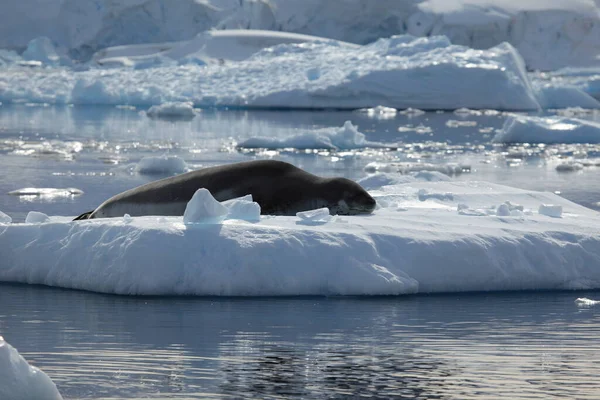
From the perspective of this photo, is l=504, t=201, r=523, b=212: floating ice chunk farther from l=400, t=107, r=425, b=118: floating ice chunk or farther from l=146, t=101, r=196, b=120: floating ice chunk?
l=400, t=107, r=425, b=118: floating ice chunk

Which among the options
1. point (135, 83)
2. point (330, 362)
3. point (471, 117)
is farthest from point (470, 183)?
point (135, 83)

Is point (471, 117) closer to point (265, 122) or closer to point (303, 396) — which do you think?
point (265, 122)

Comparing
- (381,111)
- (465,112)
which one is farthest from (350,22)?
(381,111)

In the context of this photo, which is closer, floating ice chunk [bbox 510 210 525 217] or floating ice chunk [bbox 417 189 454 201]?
floating ice chunk [bbox 510 210 525 217]

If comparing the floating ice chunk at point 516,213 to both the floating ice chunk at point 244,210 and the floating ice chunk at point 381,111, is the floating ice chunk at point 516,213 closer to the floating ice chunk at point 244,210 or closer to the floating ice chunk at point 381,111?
the floating ice chunk at point 244,210

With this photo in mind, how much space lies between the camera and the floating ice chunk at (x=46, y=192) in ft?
34.6

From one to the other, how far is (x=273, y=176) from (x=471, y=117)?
23362 millimetres

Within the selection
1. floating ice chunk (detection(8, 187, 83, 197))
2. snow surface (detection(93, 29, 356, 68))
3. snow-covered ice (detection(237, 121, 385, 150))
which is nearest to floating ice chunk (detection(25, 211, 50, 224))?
floating ice chunk (detection(8, 187, 83, 197))

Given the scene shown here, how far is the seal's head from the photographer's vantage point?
22.3 ft

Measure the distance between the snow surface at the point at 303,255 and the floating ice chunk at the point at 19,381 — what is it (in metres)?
2.21

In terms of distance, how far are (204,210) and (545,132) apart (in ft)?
51.6

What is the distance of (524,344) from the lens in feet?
15.7

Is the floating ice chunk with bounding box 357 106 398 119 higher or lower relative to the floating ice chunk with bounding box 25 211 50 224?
lower

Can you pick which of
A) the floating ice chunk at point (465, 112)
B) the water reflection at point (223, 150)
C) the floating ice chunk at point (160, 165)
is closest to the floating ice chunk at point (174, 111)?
the water reflection at point (223, 150)
